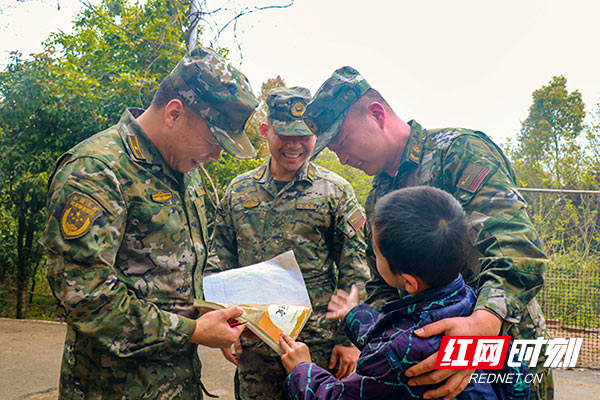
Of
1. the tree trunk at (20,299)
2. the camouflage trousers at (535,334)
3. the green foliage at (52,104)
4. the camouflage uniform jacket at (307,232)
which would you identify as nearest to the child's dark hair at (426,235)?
the camouflage trousers at (535,334)

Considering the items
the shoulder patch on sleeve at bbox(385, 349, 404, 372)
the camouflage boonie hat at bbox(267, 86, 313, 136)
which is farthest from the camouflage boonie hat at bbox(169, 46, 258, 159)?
the shoulder patch on sleeve at bbox(385, 349, 404, 372)

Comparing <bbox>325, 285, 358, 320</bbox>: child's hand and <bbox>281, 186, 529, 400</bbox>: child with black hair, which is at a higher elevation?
<bbox>281, 186, 529, 400</bbox>: child with black hair

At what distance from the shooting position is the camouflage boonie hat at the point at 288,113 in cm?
258

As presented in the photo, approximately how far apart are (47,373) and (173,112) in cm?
384

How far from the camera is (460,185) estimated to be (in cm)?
162

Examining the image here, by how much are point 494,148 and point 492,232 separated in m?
0.39

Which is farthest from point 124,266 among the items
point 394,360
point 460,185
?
point 460,185

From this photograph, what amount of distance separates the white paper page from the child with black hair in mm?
552

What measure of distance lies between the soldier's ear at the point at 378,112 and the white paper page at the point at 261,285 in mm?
718

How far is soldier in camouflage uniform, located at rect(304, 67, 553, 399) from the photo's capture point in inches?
52.0

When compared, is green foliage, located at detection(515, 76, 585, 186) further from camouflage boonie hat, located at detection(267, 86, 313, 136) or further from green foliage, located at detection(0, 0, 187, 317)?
camouflage boonie hat, located at detection(267, 86, 313, 136)

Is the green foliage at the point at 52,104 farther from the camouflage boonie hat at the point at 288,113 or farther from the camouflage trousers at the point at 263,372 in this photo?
the camouflage trousers at the point at 263,372

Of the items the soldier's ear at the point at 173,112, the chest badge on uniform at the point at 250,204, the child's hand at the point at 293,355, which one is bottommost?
the child's hand at the point at 293,355

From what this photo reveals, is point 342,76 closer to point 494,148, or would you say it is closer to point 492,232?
point 494,148
